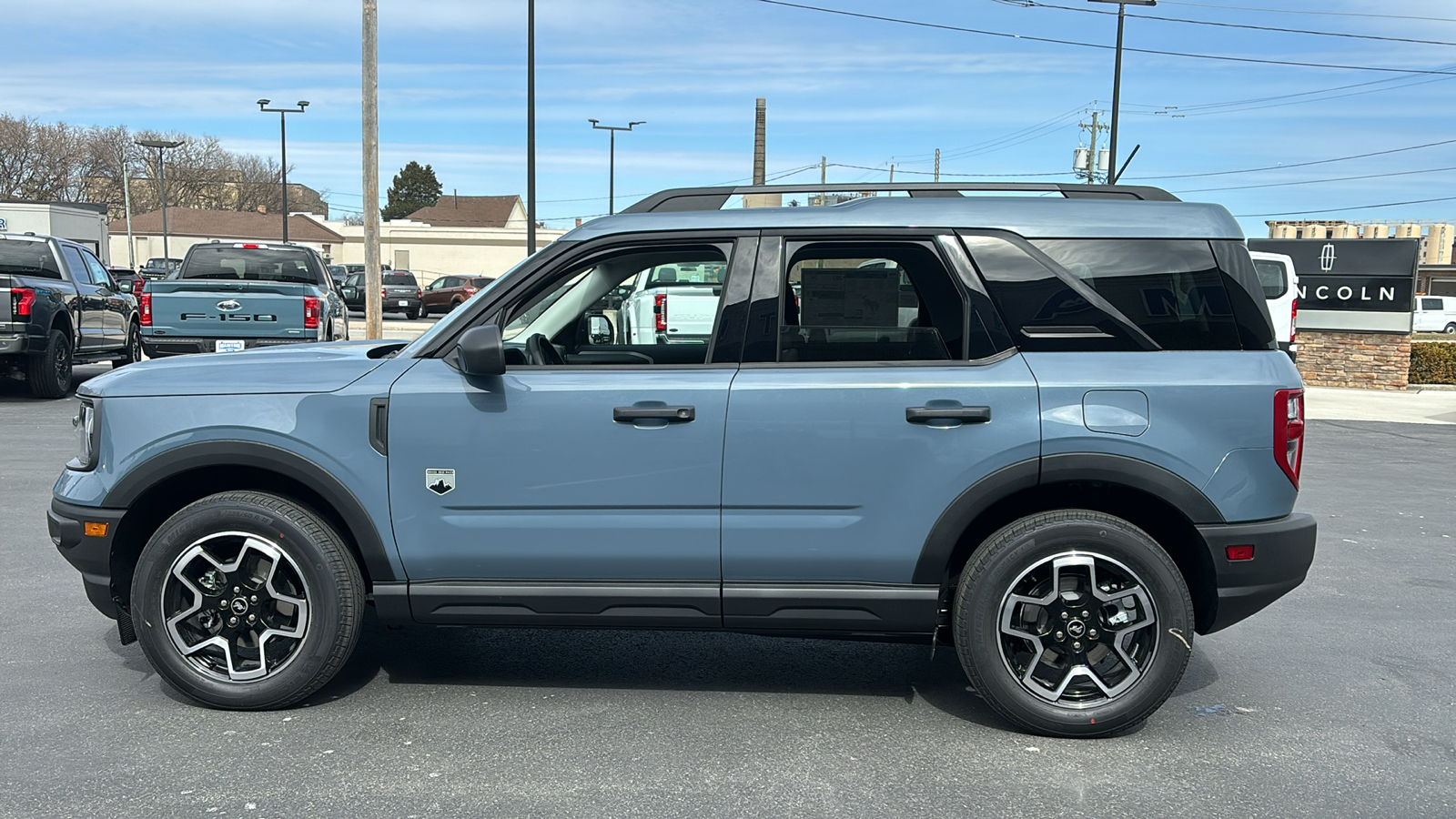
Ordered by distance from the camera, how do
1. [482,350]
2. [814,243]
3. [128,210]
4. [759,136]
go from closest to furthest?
[482,350], [814,243], [759,136], [128,210]

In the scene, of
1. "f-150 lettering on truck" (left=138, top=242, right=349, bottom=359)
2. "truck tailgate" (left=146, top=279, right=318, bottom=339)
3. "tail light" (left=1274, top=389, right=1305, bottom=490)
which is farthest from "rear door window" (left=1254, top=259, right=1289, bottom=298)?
"tail light" (left=1274, top=389, right=1305, bottom=490)

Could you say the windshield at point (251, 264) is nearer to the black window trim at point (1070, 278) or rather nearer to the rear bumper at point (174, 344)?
the rear bumper at point (174, 344)

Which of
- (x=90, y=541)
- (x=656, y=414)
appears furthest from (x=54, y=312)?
(x=656, y=414)

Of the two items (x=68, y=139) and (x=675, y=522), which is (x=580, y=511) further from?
(x=68, y=139)

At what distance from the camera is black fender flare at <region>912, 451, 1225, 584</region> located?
12.8ft

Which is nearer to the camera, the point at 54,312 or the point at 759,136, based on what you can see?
the point at 54,312

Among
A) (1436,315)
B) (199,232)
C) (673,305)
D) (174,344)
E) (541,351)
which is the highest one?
(199,232)

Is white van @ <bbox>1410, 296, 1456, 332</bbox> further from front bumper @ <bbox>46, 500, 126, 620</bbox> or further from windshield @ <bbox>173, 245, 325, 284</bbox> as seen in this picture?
front bumper @ <bbox>46, 500, 126, 620</bbox>

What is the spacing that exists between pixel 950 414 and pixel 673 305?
224cm

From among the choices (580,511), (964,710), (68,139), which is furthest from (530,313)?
(68,139)

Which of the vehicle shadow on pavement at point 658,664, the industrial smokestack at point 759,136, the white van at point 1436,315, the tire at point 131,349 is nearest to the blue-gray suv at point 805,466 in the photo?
the vehicle shadow on pavement at point 658,664

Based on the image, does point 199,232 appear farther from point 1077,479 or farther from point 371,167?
point 1077,479

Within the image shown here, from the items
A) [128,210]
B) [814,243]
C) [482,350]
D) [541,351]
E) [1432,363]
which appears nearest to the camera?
[482,350]

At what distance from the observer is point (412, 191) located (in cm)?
12306
